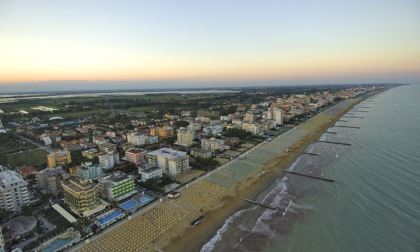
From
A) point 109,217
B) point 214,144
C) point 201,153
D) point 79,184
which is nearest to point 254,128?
point 214,144

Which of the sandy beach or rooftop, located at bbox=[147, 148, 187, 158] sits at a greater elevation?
rooftop, located at bbox=[147, 148, 187, 158]

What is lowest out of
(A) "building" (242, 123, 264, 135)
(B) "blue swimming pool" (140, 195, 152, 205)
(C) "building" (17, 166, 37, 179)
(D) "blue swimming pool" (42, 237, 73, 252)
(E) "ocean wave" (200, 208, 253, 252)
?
(E) "ocean wave" (200, 208, 253, 252)

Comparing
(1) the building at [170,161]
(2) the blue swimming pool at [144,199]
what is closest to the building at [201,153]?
(1) the building at [170,161]

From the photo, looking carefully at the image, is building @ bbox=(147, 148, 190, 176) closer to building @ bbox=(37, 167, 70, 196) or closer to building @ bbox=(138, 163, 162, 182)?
building @ bbox=(138, 163, 162, 182)

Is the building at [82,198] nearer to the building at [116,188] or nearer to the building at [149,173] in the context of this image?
the building at [116,188]

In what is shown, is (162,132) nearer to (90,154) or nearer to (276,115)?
(90,154)

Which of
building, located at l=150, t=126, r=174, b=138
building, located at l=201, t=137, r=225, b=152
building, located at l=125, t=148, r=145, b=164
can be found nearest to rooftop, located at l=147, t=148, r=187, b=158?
building, located at l=125, t=148, r=145, b=164
